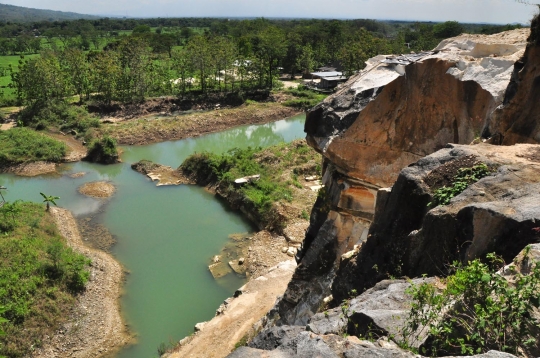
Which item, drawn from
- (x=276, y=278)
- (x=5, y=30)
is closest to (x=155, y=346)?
(x=276, y=278)

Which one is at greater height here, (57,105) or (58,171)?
(57,105)

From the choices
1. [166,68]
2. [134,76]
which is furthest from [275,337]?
[166,68]

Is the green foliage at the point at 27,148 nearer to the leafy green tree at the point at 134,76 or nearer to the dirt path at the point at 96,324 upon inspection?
the leafy green tree at the point at 134,76

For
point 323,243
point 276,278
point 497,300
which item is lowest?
point 276,278

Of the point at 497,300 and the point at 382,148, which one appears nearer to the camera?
the point at 497,300

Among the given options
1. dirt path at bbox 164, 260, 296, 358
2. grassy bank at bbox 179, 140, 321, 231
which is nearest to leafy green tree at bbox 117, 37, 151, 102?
grassy bank at bbox 179, 140, 321, 231

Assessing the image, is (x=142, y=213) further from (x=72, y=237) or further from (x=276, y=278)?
(x=276, y=278)

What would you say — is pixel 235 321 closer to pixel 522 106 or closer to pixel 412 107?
pixel 412 107
